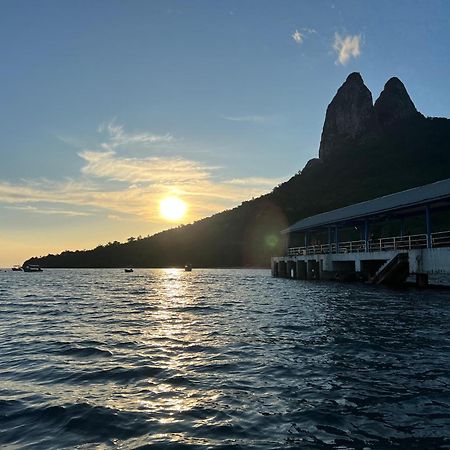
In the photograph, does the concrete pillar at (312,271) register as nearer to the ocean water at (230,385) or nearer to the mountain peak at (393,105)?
the ocean water at (230,385)

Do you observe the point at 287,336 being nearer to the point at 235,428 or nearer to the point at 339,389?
the point at 339,389

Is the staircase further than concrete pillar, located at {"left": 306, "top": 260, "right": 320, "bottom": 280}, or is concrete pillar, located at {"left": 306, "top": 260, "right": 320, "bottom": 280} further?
concrete pillar, located at {"left": 306, "top": 260, "right": 320, "bottom": 280}

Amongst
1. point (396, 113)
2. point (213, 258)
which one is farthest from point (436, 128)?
point (213, 258)

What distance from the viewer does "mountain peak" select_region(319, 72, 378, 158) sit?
185 m

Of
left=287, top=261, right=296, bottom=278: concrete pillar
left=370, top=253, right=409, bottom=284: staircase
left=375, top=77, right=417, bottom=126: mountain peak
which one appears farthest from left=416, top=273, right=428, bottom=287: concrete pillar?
left=375, top=77, right=417, bottom=126: mountain peak

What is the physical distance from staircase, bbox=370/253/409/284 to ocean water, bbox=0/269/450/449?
799 inches

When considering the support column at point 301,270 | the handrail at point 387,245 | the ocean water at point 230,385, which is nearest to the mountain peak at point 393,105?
the handrail at point 387,245

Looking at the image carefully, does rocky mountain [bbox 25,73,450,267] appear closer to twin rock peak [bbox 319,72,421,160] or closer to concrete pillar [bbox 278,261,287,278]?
twin rock peak [bbox 319,72,421,160]

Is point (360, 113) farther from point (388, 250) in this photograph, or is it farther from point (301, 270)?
point (388, 250)

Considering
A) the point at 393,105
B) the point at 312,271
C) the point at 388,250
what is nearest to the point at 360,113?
the point at 393,105

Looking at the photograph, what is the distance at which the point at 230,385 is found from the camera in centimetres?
1032

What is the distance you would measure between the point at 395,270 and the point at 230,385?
34300 mm

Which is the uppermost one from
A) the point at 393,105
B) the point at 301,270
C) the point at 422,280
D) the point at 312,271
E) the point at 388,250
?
A: the point at 393,105

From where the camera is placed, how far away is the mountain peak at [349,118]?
7274 inches
